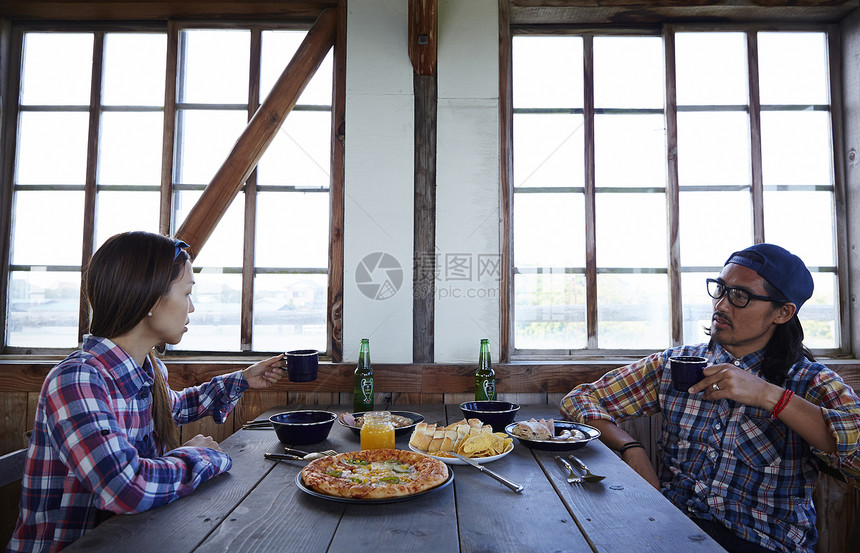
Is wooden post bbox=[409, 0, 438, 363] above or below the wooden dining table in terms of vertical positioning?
above

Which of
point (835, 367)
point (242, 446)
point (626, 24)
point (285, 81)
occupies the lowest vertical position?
point (242, 446)

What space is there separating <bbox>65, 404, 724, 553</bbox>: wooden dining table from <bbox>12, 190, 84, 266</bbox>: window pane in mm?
1882

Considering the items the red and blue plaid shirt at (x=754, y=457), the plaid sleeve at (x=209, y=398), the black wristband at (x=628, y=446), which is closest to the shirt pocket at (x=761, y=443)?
the red and blue plaid shirt at (x=754, y=457)

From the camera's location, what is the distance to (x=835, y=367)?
2.21 m

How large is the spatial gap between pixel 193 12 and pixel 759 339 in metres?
2.77

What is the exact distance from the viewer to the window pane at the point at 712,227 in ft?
8.13

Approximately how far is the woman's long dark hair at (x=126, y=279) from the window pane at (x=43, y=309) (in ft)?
4.98

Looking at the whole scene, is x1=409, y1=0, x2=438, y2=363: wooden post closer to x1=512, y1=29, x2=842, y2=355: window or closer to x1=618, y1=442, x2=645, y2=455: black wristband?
x1=512, y1=29, x2=842, y2=355: window

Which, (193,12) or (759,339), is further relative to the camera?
(193,12)

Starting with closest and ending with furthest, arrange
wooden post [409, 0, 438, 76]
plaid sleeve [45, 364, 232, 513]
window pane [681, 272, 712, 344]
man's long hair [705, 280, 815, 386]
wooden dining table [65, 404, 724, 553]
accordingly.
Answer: wooden dining table [65, 404, 724, 553] < plaid sleeve [45, 364, 232, 513] < man's long hair [705, 280, 815, 386] < wooden post [409, 0, 438, 76] < window pane [681, 272, 712, 344]

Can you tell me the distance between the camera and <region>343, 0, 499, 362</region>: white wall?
228 cm

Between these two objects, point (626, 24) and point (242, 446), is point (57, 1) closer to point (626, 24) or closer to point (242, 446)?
point (242, 446)

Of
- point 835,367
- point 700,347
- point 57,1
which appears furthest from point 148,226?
point 835,367

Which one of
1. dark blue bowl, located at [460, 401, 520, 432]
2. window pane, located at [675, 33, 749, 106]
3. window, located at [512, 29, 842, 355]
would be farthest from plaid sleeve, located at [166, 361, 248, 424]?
window pane, located at [675, 33, 749, 106]
